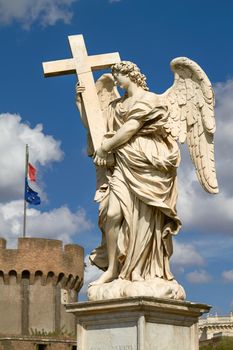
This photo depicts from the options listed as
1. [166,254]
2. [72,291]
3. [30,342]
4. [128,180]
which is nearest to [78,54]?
[128,180]

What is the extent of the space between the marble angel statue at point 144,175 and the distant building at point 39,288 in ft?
143

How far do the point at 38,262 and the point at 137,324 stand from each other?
4508 centimetres

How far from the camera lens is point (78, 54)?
30.3 feet

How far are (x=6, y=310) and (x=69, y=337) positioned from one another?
4.35 metres

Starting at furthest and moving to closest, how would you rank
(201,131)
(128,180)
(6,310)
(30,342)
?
(6,310), (30,342), (201,131), (128,180)

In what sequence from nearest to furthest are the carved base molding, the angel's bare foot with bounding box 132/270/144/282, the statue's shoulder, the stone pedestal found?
1. the stone pedestal
2. the carved base molding
3. the angel's bare foot with bounding box 132/270/144/282
4. the statue's shoulder

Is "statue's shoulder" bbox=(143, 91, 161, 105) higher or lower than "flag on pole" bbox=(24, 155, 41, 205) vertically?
lower

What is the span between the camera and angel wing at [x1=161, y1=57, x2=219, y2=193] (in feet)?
28.4

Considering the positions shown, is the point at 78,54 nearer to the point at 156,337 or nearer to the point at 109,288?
the point at 109,288

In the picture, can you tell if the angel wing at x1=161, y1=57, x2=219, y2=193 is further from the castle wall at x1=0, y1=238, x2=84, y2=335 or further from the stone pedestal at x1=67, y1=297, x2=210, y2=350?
the castle wall at x1=0, y1=238, x2=84, y2=335

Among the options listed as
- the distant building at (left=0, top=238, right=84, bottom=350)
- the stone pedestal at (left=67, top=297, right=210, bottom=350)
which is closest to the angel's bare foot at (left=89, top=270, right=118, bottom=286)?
the stone pedestal at (left=67, top=297, right=210, bottom=350)

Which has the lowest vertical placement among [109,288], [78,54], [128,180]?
[109,288]

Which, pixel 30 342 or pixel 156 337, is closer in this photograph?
pixel 156 337

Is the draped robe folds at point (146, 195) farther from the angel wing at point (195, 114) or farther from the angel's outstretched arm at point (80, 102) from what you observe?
the angel's outstretched arm at point (80, 102)
